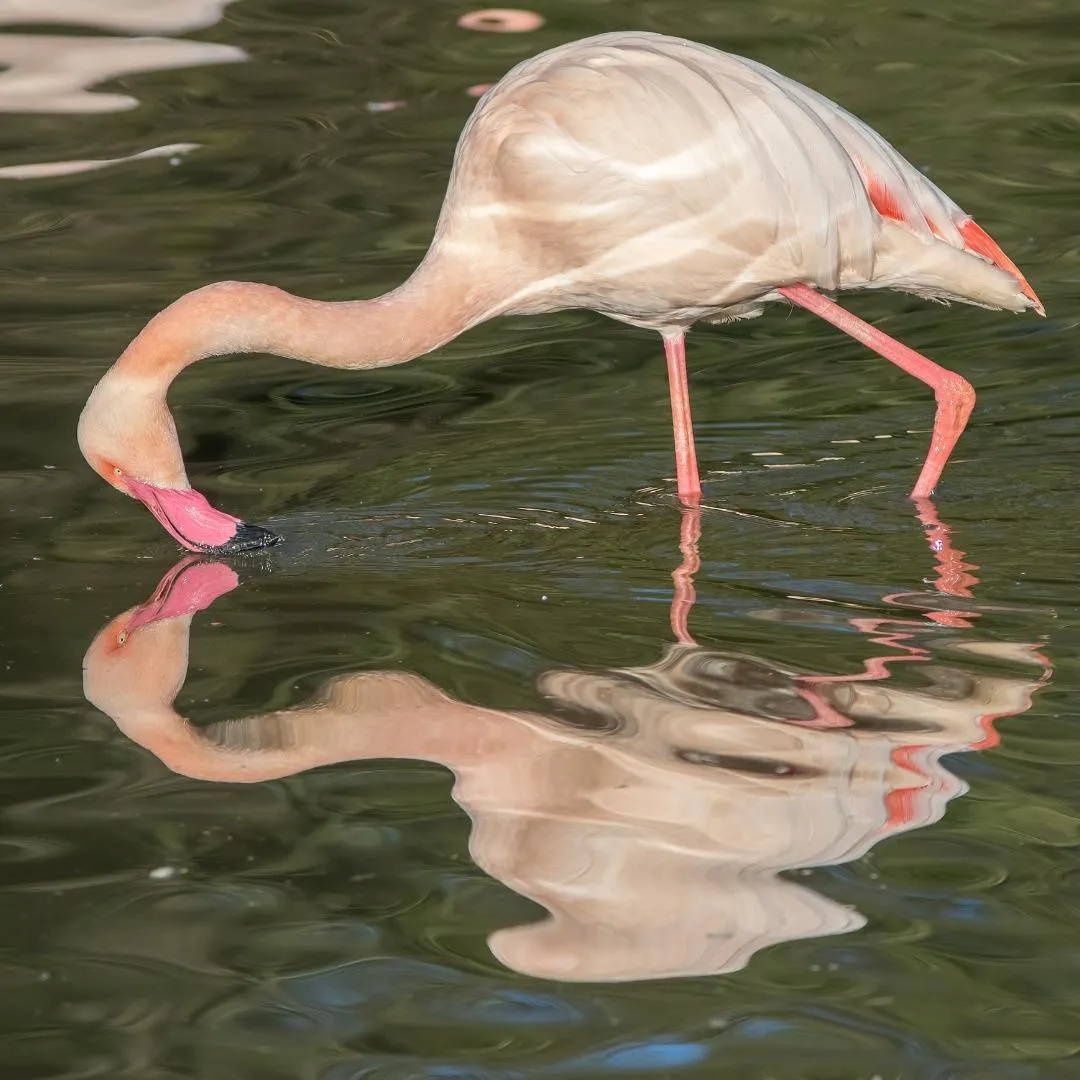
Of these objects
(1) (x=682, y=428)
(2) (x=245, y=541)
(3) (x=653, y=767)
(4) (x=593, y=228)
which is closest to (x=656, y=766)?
(3) (x=653, y=767)

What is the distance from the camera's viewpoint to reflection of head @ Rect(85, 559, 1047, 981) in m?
4.10

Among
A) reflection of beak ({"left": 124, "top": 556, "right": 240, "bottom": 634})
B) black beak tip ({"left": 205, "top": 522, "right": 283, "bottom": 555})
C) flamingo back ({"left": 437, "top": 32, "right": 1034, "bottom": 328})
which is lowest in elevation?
reflection of beak ({"left": 124, "top": 556, "right": 240, "bottom": 634})

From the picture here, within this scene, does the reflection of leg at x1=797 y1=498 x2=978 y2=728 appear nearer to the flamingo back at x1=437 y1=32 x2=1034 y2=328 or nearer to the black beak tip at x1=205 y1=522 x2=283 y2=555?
the flamingo back at x1=437 y1=32 x2=1034 y2=328

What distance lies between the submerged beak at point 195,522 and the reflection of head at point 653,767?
64 centimetres

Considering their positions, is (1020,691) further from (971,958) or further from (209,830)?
(209,830)

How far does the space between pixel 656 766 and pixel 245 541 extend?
215cm

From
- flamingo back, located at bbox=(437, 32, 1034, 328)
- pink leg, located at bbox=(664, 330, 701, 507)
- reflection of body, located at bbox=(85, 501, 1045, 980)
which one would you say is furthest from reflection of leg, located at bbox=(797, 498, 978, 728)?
flamingo back, located at bbox=(437, 32, 1034, 328)

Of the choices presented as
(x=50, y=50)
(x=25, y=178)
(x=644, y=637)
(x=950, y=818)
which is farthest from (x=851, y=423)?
(x=50, y=50)

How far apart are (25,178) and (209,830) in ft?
23.7

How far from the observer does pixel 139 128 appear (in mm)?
11719

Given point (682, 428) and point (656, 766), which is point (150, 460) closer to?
point (682, 428)

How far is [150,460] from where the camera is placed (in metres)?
6.12

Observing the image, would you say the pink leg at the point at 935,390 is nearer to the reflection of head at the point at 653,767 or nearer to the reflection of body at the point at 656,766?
the reflection of body at the point at 656,766

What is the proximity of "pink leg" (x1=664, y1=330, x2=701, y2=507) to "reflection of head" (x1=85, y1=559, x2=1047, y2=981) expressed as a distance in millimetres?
1523
